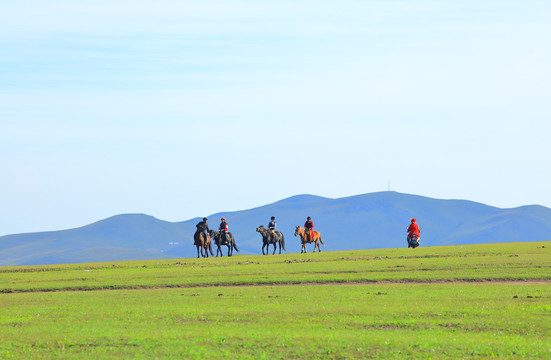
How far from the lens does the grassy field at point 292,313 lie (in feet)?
67.1

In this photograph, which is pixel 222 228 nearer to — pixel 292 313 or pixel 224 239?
pixel 224 239

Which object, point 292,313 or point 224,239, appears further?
point 224,239

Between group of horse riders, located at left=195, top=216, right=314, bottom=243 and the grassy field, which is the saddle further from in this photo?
the grassy field

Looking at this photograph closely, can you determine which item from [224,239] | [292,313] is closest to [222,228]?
[224,239]

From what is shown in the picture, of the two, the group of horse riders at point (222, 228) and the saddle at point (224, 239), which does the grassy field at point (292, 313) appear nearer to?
the group of horse riders at point (222, 228)

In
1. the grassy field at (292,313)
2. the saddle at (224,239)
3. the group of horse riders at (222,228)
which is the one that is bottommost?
the grassy field at (292,313)

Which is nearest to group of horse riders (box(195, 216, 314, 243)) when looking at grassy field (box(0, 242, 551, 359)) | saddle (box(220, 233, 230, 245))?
saddle (box(220, 233, 230, 245))

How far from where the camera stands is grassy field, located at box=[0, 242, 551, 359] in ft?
67.1

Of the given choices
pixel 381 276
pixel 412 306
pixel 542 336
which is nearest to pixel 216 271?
pixel 381 276

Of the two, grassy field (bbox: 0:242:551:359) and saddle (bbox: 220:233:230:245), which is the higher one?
saddle (bbox: 220:233:230:245)

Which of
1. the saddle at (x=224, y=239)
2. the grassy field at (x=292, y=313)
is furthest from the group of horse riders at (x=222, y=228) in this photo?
the grassy field at (x=292, y=313)

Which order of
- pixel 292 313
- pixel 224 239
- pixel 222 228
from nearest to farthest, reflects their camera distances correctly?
pixel 292 313 → pixel 222 228 → pixel 224 239

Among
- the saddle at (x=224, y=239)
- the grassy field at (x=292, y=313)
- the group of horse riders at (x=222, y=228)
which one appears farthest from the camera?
the saddle at (x=224, y=239)

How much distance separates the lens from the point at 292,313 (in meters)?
26.9
